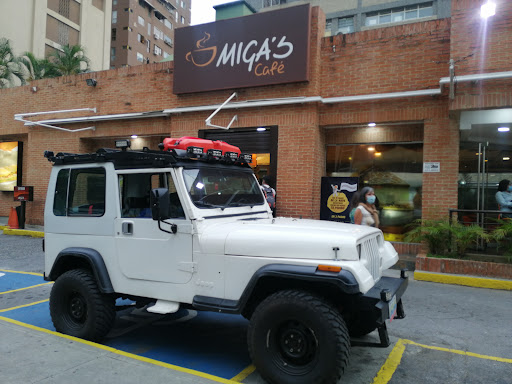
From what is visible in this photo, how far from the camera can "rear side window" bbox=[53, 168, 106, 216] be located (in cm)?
454

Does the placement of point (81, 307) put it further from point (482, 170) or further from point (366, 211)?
point (482, 170)

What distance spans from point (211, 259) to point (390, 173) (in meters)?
8.35

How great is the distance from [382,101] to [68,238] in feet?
25.0

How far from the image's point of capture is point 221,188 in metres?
4.43

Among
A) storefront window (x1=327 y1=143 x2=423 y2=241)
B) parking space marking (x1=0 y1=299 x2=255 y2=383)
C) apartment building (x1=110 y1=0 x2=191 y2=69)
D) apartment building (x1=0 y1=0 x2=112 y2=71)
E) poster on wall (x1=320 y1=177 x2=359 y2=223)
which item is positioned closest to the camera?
parking space marking (x1=0 y1=299 x2=255 y2=383)

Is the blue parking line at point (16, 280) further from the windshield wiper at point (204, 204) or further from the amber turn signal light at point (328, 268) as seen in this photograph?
the amber turn signal light at point (328, 268)

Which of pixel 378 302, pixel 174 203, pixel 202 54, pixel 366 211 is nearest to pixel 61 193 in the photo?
pixel 174 203

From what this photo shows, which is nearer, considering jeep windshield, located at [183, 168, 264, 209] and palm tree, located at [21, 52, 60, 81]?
jeep windshield, located at [183, 168, 264, 209]

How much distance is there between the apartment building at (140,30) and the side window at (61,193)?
175 feet

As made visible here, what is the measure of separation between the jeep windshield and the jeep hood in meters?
0.35

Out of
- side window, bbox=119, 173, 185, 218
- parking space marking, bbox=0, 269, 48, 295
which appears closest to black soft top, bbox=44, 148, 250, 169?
side window, bbox=119, 173, 185, 218

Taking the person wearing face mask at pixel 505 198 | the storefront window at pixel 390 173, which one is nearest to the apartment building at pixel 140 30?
the storefront window at pixel 390 173

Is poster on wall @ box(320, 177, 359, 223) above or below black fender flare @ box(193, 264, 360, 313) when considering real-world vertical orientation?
above

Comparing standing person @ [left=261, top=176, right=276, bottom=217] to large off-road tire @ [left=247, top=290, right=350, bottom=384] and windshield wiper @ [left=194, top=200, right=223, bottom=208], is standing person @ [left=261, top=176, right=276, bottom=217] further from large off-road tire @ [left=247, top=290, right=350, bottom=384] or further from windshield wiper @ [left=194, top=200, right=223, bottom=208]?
large off-road tire @ [left=247, top=290, right=350, bottom=384]
